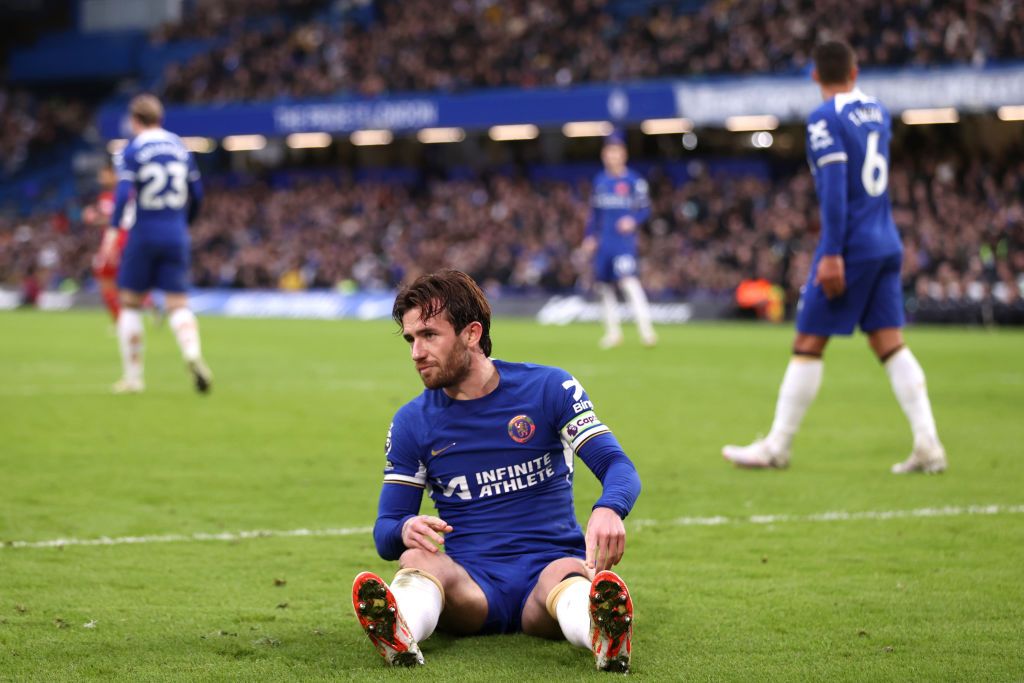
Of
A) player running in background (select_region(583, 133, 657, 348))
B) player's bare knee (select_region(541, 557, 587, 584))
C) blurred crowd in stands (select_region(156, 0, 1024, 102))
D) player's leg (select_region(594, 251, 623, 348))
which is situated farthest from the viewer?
blurred crowd in stands (select_region(156, 0, 1024, 102))

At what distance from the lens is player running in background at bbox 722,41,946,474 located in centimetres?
796

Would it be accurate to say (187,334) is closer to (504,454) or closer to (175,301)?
(175,301)

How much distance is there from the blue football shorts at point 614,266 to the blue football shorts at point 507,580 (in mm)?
14825

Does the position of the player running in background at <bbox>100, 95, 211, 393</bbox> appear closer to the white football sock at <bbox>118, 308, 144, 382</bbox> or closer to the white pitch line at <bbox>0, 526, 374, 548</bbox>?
the white football sock at <bbox>118, 308, 144, 382</bbox>

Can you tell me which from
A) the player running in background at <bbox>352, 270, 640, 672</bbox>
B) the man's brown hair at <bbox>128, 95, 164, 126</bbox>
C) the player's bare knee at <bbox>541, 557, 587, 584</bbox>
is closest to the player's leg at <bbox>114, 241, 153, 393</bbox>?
the man's brown hair at <bbox>128, 95, 164, 126</bbox>

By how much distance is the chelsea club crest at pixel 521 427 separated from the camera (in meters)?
4.50

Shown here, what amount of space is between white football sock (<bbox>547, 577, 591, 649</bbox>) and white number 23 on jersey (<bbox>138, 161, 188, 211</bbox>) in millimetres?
9032

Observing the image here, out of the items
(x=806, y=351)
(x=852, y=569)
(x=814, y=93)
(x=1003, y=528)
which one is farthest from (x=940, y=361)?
(x=814, y=93)

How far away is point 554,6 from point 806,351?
3275cm

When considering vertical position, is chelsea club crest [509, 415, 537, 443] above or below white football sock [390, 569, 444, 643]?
Answer: above

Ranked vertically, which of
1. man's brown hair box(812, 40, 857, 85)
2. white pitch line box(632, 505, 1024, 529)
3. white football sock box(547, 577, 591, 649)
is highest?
man's brown hair box(812, 40, 857, 85)

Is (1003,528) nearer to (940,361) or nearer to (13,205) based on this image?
(940,361)

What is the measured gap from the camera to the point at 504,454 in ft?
14.9

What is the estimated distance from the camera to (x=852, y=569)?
18.5ft
